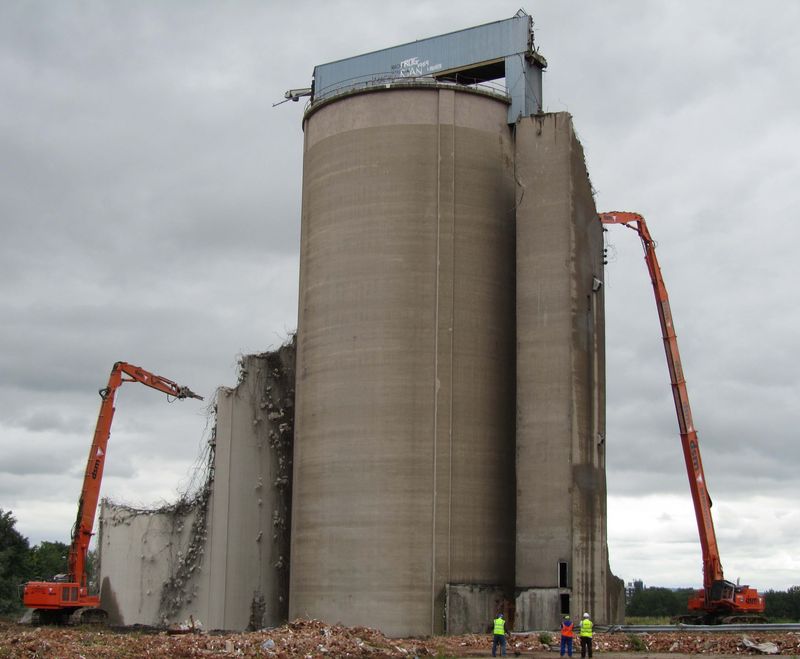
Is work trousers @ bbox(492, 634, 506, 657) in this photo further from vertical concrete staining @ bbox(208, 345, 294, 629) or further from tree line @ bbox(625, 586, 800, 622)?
tree line @ bbox(625, 586, 800, 622)

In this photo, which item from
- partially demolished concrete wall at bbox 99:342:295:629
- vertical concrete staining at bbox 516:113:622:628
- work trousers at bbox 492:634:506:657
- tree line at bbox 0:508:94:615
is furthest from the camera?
tree line at bbox 0:508:94:615

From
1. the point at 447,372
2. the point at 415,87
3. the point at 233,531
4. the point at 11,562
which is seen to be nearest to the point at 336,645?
the point at 447,372

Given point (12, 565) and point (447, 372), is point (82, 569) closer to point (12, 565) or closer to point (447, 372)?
point (447, 372)

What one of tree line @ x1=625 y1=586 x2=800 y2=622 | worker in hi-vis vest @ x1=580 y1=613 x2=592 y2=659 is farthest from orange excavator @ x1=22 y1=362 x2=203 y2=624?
tree line @ x1=625 y1=586 x2=800 y2=622

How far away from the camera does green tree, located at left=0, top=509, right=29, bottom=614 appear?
8200 centimetres

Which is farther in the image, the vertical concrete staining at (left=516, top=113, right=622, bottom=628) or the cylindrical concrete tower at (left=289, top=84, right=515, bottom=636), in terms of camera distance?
the cylindrical concrete tower at (left=289, top=84, right=515, bottom=636)

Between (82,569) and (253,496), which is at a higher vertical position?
(253,496)

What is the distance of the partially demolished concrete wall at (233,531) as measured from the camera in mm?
55375

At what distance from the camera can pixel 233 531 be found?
184 feet

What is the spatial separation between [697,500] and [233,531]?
21.4m

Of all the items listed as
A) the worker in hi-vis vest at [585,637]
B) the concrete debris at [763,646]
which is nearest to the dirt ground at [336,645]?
the concrete debris at [763,646]

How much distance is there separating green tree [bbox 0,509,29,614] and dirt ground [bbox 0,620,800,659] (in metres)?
43.4

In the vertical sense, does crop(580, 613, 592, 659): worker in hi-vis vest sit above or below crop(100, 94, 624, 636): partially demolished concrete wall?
below

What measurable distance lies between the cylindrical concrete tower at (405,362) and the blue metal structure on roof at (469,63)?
1824 mm
